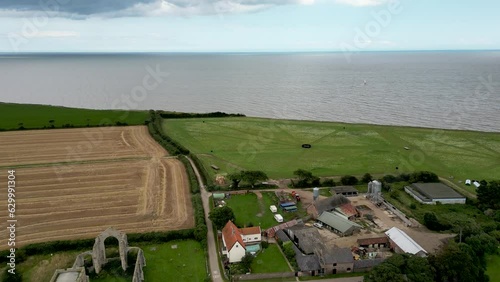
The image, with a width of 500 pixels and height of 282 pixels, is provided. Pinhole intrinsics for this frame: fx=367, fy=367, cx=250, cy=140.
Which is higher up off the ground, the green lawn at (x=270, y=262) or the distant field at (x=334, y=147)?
the distant field at (x=334, y=147)

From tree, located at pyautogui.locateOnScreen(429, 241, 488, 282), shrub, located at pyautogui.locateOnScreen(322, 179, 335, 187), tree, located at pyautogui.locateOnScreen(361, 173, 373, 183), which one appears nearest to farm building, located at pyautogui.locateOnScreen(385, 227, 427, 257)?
tree, located at pyautogui.locateOnScreen(429, 241, 488, 282)

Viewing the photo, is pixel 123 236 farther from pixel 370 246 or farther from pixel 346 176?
pixel 346 176

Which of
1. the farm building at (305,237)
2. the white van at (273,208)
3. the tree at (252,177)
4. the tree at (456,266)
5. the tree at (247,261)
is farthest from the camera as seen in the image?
the tree at (252,177)

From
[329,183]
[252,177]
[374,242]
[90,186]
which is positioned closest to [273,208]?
[252,177]

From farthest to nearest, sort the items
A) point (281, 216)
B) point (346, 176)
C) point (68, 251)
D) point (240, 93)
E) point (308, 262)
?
point (240, 93), point (346, 176), point (281, 216), point (68, 251), point (308, 262)

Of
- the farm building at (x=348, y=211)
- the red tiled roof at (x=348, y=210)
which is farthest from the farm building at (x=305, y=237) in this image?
the red tiled roof at (x=348, y=210)

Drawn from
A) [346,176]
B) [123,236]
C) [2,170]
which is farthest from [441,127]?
[2,170]

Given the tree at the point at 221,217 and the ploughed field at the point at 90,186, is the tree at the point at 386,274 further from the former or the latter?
the ploughed field at the point at 90,186
